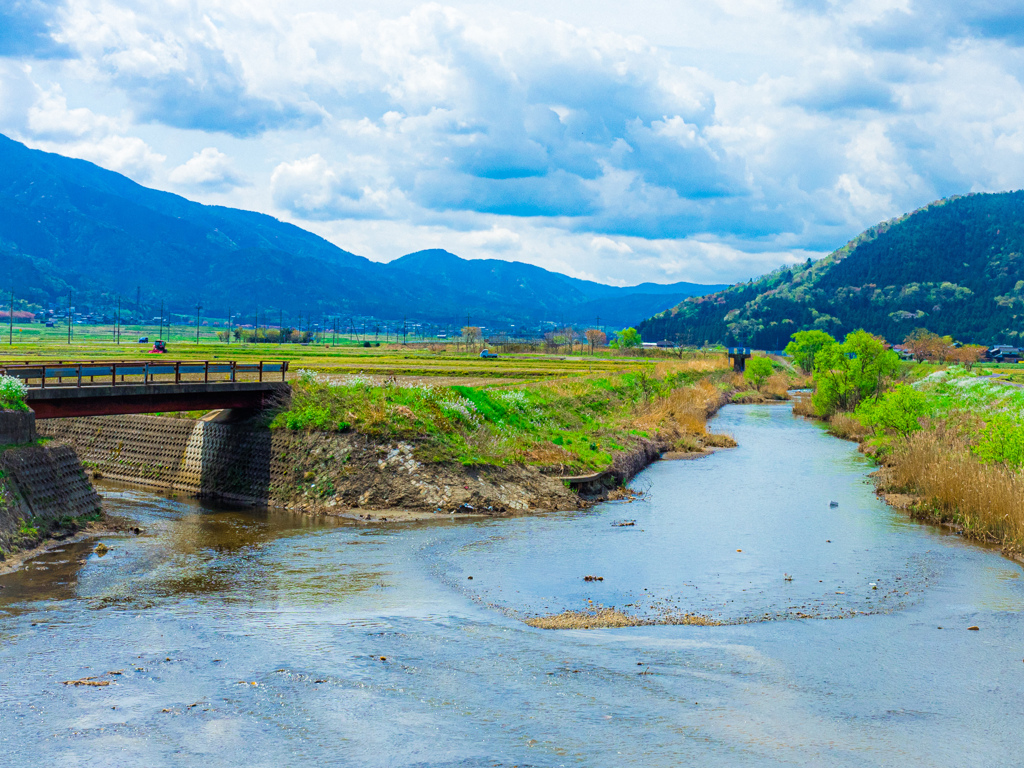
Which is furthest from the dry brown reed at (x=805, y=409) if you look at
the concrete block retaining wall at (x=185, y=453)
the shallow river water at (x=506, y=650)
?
the concrete block retaining wall at (x=185, y=453)

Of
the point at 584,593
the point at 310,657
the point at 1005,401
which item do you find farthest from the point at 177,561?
the point at 1005,401

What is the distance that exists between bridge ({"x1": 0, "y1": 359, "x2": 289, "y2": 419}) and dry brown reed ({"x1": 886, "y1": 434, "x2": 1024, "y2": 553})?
3047 centimetres

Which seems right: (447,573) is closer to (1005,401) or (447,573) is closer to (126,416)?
(126,416)

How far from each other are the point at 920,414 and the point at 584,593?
37.2 meters

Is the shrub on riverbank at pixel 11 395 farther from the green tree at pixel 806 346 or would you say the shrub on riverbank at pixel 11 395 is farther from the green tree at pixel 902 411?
the green tree at pixel 806 346

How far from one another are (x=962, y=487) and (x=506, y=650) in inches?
930

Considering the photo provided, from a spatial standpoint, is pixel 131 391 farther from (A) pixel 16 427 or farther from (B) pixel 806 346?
(B) pixel 806 346

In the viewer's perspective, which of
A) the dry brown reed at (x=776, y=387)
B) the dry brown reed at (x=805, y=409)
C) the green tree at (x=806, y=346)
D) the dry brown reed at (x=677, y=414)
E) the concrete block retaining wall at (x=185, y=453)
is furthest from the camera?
the green tree at (x=806, y=346)

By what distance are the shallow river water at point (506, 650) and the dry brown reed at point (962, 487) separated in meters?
1.29

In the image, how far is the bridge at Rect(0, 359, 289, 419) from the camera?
121ft

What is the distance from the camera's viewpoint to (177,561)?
92.7ft

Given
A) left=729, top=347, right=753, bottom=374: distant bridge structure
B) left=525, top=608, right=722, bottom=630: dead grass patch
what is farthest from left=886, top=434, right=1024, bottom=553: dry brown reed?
left=729, top=347, right=753, bottom=374: distant bridge structure

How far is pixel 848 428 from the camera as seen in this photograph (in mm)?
71000

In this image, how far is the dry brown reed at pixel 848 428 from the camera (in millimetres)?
68812
